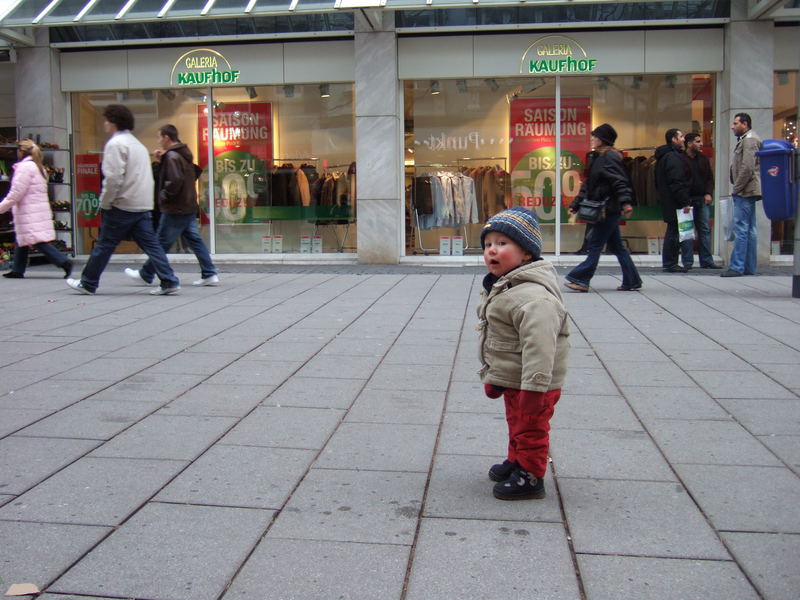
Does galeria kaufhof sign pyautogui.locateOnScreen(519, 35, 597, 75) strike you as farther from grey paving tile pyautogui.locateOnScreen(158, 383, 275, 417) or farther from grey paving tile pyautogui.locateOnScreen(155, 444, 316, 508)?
grey paving tile pyautogui.locateOnScreen(155, 444, 316, 508)

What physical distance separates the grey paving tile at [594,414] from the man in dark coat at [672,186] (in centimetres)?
797

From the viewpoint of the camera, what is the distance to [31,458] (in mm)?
4137

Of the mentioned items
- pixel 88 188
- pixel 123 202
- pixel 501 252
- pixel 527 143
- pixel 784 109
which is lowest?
pixel 501 252

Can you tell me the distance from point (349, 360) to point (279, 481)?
2.61 m

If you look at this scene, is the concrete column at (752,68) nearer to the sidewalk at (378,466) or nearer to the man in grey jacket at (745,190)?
the man in grey jacket at (745,190)

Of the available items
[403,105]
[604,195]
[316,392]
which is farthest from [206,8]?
[316,392]

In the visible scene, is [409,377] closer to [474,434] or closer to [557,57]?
[474,434]

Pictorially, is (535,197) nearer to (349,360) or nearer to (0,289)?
(0,289)

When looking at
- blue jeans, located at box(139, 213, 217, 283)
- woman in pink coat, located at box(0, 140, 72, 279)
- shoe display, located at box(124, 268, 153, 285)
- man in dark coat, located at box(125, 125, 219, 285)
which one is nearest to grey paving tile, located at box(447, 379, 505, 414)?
blue jeans, located at box(139, 213, 217, 283)

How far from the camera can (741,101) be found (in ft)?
45.4

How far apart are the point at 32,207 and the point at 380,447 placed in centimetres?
896

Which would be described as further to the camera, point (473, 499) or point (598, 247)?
point (598, 247)

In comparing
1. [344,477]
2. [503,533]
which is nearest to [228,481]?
[344,477]

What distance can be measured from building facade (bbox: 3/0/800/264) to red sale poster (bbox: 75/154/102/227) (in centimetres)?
3
